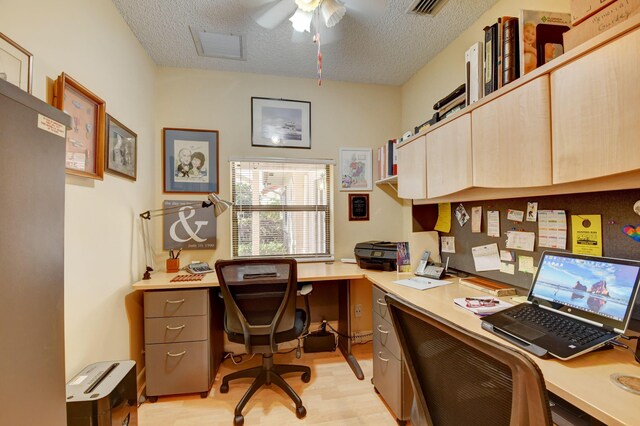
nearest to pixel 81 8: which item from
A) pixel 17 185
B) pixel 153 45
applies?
pixel 153 45

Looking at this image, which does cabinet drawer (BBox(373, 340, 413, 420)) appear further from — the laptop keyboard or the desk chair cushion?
the laptop keyboard

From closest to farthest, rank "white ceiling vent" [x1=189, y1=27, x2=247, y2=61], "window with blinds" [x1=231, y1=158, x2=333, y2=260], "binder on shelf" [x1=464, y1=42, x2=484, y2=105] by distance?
"binder on shelf" [x1=464, y1=42, x2=484, y2=105], "white ceiling vent" [x1=189, y1=27, x2=247, y2=61], "window with blinds" [x1=231, y1=158, x2=333, y2=260]

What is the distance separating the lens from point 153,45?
6.81 ft

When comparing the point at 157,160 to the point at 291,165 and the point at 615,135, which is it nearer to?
the point at 291,165

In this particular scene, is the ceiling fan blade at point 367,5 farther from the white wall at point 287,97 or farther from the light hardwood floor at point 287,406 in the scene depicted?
the light hardwood floor at point 287,406

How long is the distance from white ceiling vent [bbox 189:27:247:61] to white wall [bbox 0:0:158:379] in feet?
1.47

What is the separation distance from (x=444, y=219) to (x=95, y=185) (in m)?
2.33

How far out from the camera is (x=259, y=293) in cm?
167

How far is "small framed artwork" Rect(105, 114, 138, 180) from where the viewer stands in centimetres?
163

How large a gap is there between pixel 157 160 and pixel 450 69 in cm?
253

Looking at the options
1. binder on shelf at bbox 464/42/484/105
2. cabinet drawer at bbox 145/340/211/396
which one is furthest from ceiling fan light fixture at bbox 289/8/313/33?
cabinet drawer at bbox 145/340/211/396

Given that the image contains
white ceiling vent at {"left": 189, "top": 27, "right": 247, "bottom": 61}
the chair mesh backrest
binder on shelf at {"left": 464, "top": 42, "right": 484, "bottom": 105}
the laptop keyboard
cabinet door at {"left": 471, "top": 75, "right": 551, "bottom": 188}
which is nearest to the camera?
the laptop keyboard

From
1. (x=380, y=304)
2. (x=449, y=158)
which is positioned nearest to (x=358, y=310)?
(x=380, y=304)

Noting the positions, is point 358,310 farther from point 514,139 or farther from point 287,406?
point 514,139
